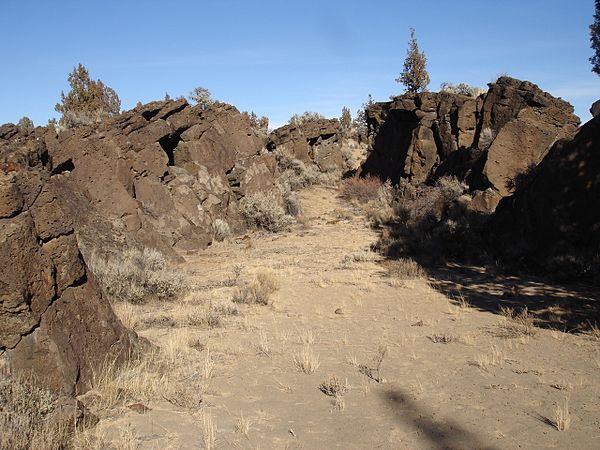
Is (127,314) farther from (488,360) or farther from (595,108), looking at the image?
(595,108)

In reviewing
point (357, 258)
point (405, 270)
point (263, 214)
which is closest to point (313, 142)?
point (263, 214)

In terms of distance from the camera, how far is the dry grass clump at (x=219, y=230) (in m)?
18.8

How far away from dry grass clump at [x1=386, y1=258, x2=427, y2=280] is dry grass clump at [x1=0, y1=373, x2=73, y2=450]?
Answer: 937 cm

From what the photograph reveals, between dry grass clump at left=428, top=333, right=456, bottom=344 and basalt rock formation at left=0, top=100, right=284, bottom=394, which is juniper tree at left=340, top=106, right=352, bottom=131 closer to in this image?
basalt rock formation at left=0, top=100, right=284, bottom=394

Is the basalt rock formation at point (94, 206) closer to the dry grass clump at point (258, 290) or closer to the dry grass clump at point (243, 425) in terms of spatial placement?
the dry grass clump at point (243, 425)

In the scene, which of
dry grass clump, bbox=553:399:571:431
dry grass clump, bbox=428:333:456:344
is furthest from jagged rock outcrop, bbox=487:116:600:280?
dry grass clump, bbox=553:399:571:431

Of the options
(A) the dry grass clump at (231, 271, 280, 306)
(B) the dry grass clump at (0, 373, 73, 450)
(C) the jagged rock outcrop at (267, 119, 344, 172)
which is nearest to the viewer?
(B) the dry grass clump at (0, 373, 73, 450)

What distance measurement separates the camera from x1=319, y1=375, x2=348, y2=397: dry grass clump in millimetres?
5629

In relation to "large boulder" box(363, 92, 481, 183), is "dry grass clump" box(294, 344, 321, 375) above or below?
below

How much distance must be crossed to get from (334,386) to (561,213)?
8.81 metres

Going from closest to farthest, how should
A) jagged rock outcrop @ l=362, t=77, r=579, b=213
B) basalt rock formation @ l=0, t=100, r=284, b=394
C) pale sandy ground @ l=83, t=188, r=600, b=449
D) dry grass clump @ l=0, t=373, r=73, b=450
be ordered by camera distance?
dry grass clump @ l=0, t=373, r=73, b=450
pale sandy ground @ l=83, t=188, r=600, b=449
basalt rock formation @ l=0, t=100, r=284, b=394
jagged rock outcrop @ l=362, t=77, r=579, b=213

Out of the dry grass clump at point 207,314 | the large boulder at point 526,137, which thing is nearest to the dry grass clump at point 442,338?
the dry grass clump at point 207,314

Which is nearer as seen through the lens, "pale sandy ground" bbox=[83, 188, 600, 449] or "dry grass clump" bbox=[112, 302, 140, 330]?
"pale sandy ground" bbox=[83, 188, 600, 449]

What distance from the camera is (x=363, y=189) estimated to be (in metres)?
28.9
